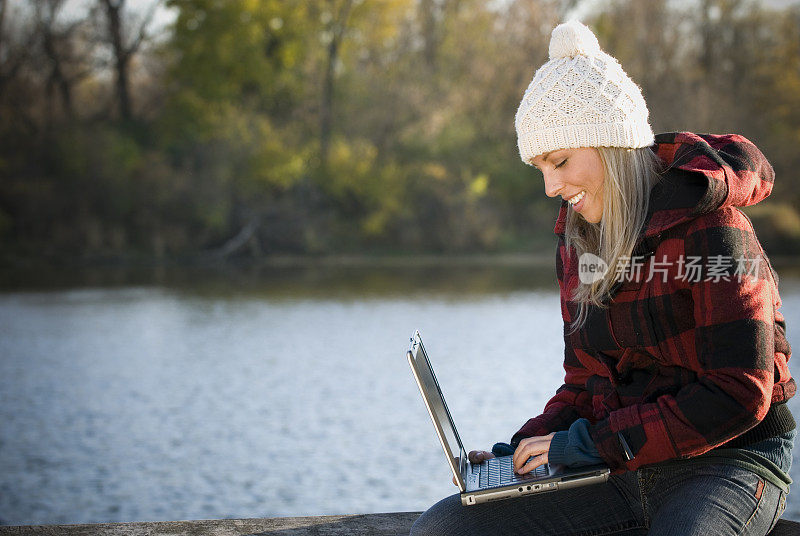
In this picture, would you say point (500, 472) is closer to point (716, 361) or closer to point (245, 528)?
point (716, 361)

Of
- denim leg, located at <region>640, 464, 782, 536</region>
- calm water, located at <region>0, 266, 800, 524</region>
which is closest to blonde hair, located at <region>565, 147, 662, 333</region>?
denim leg, located at <region>640, 464, 782, 536</region>

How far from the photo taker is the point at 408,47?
28.1m

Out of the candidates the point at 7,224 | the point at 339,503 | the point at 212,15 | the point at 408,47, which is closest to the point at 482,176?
the point at 408,47

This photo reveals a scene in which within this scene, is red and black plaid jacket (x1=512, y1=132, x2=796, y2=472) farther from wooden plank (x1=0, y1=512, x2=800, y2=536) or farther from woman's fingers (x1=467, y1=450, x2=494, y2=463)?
wooden plank (x1=0, y1=512, x2=800, y2=536)

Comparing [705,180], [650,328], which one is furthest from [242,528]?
[705,180]

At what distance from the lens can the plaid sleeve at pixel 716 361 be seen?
192cm

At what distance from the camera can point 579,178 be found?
220 centimetres

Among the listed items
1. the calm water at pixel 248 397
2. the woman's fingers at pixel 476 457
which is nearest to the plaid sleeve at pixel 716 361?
the woman's fingers at pixel 476 457

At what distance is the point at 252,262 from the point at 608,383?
1969 cm

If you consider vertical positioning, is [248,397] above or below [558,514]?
below

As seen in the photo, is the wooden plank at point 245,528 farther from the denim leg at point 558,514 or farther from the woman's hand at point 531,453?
the woman's hand at point 531,453

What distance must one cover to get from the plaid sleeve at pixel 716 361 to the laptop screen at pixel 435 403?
1.00ft

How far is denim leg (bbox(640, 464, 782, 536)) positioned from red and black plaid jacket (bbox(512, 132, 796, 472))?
0.07 meters

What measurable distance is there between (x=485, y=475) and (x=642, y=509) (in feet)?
1.09
